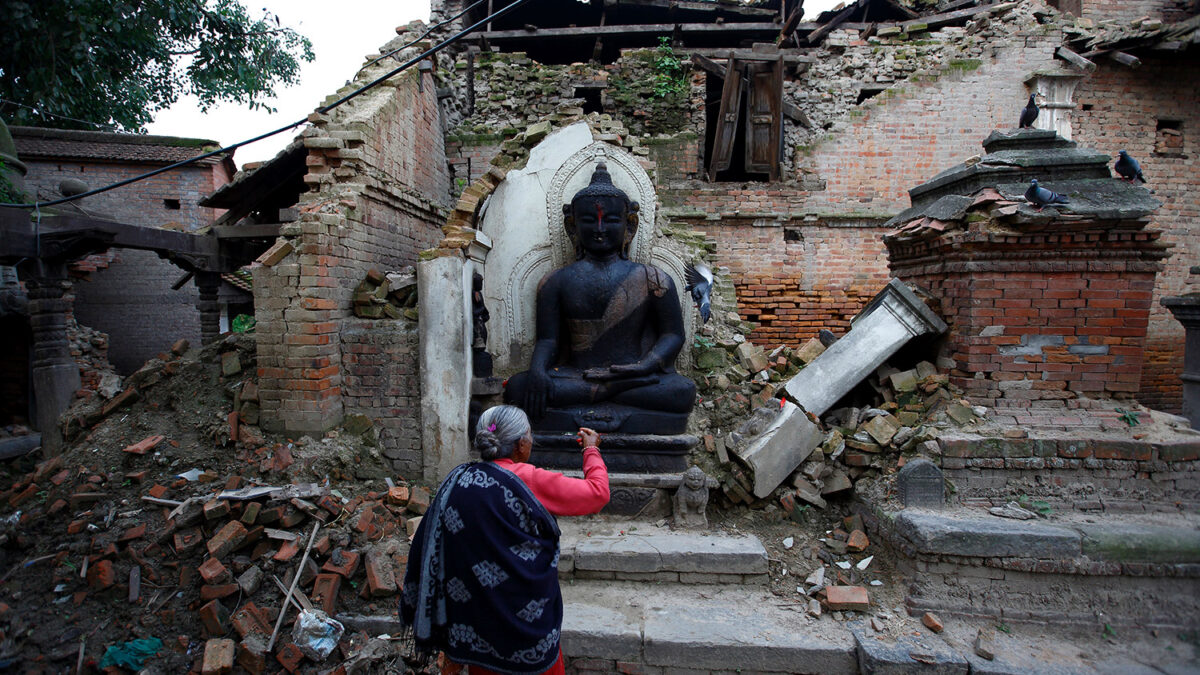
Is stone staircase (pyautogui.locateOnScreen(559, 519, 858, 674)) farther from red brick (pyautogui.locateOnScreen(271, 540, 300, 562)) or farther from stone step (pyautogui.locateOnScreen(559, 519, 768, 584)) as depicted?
red brick (pyautogui.locateOnScreen(271, 540, 300, 562))

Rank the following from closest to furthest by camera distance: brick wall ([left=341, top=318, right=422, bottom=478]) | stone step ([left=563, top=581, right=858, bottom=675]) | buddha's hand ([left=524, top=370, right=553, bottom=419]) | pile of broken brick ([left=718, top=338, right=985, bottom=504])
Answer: stone step ([left=563, top=581, right=858, bottom=675]), pile of broken brick ([left=718, top=338, right=985, bottom=504]), buddha's hand ([left=524, top=370, right=553, bottom=419]), brick wall ([left=341, top=318, right=422, bottom=478])

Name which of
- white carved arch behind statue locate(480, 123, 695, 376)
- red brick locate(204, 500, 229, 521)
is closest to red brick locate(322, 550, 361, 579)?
red brick locate(204, 500, 229, 521)

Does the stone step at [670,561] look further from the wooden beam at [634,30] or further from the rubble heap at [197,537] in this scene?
the wooden beam at [634,30]

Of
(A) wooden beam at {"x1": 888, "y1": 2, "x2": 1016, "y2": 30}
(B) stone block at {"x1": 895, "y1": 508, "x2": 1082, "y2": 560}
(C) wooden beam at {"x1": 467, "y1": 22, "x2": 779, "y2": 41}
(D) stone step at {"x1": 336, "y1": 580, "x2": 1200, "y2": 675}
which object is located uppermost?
(C) wooden beam at {"x1": 467, "y1": 22, "x2": 779, "y2": 41}

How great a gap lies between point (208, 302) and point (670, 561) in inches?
363

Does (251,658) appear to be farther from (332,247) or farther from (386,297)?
(332,247)

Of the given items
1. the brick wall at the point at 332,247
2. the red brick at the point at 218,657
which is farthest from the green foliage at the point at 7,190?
the red brick at the point at 218,657

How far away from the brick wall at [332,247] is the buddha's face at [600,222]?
6.86 ft

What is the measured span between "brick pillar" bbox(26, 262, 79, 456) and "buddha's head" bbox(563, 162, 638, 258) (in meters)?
6.96

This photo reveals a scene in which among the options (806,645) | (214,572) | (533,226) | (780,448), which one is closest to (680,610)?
(806,645)

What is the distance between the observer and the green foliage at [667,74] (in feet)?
32.0

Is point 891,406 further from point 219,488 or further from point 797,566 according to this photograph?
point 219,488

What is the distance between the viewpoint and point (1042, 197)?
389cm

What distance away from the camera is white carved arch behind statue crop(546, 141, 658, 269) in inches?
204
